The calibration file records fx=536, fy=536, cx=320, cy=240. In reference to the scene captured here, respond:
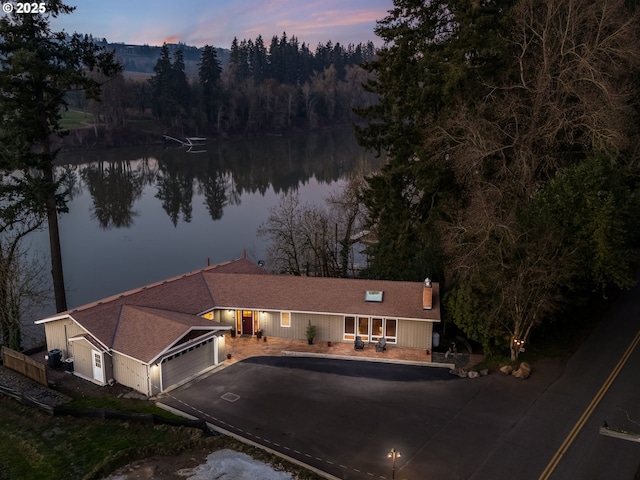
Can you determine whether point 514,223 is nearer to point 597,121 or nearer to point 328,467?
point 597,121

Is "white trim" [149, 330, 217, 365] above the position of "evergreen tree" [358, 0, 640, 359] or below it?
below

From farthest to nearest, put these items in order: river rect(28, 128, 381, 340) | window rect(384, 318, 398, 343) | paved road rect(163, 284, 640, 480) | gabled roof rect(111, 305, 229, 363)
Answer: river rect(28, 128, 381, 340), window rect(384, 318, 398, 343), gabled roof rect(111, 305, 229, 363), paved road rect(163, 284, 640, 480)

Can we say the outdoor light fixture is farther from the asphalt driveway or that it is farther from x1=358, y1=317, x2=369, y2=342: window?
x1=358, y1=317, x2=369, y2=342: window

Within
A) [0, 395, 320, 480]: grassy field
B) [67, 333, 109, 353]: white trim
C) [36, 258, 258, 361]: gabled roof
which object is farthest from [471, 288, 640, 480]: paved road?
[67, 333, 109, 353]: white trim

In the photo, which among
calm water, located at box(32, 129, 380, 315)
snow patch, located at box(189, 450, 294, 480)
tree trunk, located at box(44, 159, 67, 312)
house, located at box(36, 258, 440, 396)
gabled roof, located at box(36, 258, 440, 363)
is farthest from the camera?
calm water, located at box(32, 129, 380, 315)

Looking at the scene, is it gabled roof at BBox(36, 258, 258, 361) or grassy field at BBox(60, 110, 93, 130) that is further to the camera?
grassy field at BBox(60, 110, 93, 130)

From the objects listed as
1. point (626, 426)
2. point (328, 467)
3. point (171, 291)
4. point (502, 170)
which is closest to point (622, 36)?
point (502, 170)
